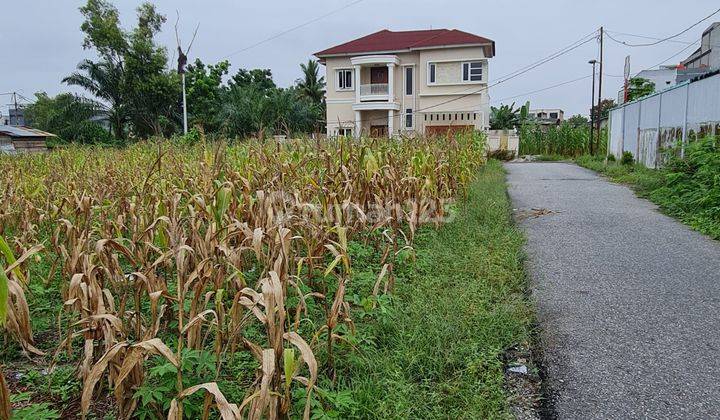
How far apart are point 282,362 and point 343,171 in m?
3.16

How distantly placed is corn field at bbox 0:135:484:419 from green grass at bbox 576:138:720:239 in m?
3.22

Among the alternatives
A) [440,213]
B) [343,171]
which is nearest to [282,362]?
[343,171]

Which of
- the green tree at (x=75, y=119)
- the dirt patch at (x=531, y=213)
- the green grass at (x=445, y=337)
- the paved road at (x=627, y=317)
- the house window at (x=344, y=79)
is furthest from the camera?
the house window at (x=344, y=79)

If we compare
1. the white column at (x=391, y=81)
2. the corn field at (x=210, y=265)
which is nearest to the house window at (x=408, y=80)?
the white column at (x=391, y=81)

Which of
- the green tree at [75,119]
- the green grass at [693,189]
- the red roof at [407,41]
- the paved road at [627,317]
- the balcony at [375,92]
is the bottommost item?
the paved road at [627,317]

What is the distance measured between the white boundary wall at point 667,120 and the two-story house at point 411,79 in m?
13.2

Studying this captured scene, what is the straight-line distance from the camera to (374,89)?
115ft

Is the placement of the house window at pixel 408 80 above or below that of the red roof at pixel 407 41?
below

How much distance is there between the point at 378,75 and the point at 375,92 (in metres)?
1.45

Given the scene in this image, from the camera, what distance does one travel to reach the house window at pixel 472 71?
3284 centimetres

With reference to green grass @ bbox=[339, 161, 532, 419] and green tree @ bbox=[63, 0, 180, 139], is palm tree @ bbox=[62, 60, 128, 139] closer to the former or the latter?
green tree @ bbox=[63, 0, 180, 139]

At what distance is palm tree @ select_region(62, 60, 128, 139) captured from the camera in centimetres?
3219

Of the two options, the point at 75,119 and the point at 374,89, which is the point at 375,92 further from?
the point at 75,119

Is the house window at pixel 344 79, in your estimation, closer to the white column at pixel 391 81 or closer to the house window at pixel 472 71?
the white column at pixel 391 81
